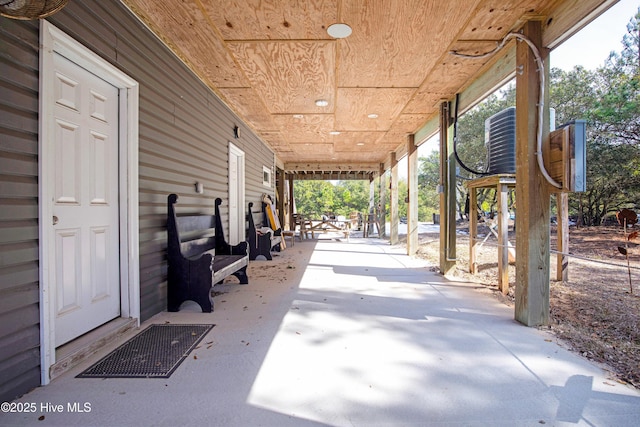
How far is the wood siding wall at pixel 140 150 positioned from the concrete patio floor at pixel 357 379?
1.24 feet

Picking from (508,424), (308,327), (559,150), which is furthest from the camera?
(308,327)

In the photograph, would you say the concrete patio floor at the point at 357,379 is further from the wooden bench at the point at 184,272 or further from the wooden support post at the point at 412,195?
the wooden support post at the point at 412,195

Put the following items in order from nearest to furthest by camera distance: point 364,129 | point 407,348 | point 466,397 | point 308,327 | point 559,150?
point 466,397
point 407,348
point 559,150
point 308,327
point 364,129

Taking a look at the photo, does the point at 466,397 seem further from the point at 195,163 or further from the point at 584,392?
the point at 195,163

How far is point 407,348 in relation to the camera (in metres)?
2.29

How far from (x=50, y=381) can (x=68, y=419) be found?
0.43m

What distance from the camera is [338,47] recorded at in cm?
317

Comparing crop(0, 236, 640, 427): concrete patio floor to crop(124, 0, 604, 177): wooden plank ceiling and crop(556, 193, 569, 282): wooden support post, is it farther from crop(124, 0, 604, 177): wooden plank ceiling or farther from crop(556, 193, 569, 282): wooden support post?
crop(124, 0, 604, 177): wooden plank ceiling

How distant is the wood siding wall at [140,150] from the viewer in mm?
1604

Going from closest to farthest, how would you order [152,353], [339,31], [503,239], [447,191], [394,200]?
[152,353] < [339,31] < [503,239] < [447,191] < [394,200]

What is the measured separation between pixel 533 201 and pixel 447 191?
224 cm

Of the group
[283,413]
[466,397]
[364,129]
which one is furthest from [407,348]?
[364,129]

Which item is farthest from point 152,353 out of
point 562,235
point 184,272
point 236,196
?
point 562,235

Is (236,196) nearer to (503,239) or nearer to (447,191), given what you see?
(447,191)
